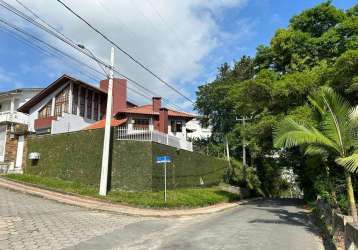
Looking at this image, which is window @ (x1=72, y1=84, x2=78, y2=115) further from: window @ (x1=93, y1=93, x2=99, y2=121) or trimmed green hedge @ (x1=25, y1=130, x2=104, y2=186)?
trimmed green hedge @ (x1=25, y1=130, x2=104, y2=186)

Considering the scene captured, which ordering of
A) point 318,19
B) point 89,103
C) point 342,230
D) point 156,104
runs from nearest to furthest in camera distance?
point 342,230, point 318,19, point 89,103, point 156,104

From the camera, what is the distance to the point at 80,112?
38.2 metres

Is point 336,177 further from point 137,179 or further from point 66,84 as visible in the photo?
point 66,84

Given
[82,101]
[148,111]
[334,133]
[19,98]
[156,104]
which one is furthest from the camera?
[19,98]

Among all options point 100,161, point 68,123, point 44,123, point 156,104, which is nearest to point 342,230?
point 100,161

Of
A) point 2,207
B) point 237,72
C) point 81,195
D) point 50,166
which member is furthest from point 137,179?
point 237,72

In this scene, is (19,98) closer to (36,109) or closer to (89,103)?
(36,109)

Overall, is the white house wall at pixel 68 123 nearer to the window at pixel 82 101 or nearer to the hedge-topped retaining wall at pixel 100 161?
the window at pixel 82 101

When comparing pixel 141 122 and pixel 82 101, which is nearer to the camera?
pixel 82 101

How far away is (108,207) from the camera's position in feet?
64.8

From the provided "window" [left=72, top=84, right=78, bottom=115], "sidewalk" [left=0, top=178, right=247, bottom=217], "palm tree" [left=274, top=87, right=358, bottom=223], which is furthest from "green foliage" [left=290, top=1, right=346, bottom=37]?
"window" [left=72, top=84, right=78, bottom=115]

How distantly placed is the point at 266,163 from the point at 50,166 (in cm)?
3349

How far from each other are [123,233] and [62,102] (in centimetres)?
2692

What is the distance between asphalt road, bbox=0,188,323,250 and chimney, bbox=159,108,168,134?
68.9ft
